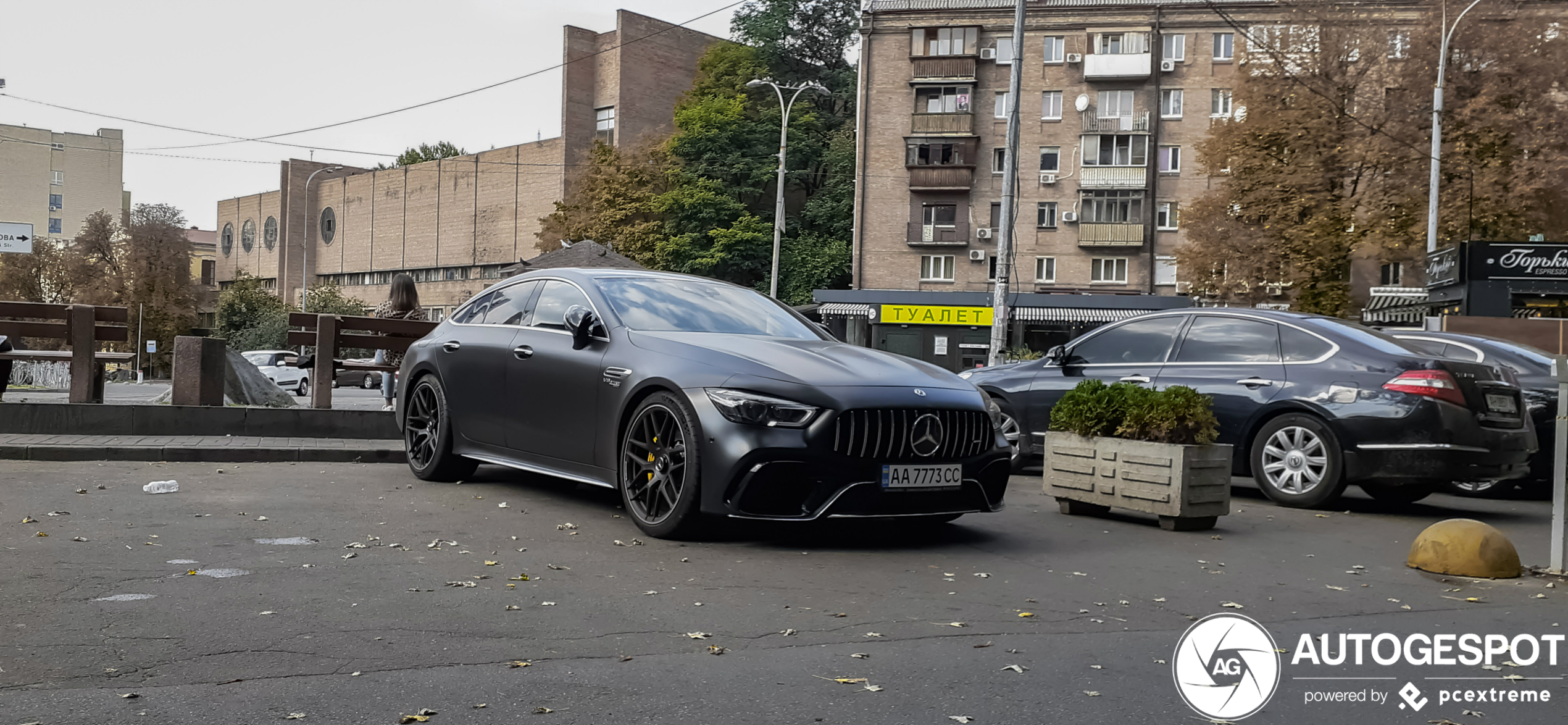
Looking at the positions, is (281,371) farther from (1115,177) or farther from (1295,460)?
(1295,460)

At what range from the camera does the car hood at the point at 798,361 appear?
6.92m

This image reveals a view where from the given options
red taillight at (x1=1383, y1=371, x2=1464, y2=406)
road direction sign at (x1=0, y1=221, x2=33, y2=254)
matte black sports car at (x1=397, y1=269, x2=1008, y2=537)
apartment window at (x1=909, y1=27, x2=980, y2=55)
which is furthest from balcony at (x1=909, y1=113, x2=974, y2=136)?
matte black sports car at (x1=397, y1=269, x2=1008, y2=537)

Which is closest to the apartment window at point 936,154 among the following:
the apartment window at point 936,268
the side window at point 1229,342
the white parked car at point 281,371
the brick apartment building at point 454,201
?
the apartment window at point 936,268

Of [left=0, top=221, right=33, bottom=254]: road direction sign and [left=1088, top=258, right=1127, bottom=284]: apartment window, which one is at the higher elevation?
[left=1088, top=258, right=1127, bottom=284]: apartment window

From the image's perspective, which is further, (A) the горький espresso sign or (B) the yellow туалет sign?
(B) the yellow туалет sign

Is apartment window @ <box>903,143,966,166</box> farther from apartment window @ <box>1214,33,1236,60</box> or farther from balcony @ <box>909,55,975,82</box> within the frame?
Result: apartment window @ <box>1214,33,1236,60</box>

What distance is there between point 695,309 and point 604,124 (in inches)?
2490

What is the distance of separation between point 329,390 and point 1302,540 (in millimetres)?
9823

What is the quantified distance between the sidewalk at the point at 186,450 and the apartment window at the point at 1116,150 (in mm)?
49090

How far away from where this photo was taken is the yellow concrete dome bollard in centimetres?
664

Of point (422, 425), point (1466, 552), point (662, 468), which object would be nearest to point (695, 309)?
point (662, 468)

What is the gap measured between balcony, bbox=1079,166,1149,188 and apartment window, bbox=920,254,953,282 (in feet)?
22.2

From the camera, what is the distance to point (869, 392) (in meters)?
6.86

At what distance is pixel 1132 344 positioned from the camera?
11234 mm
